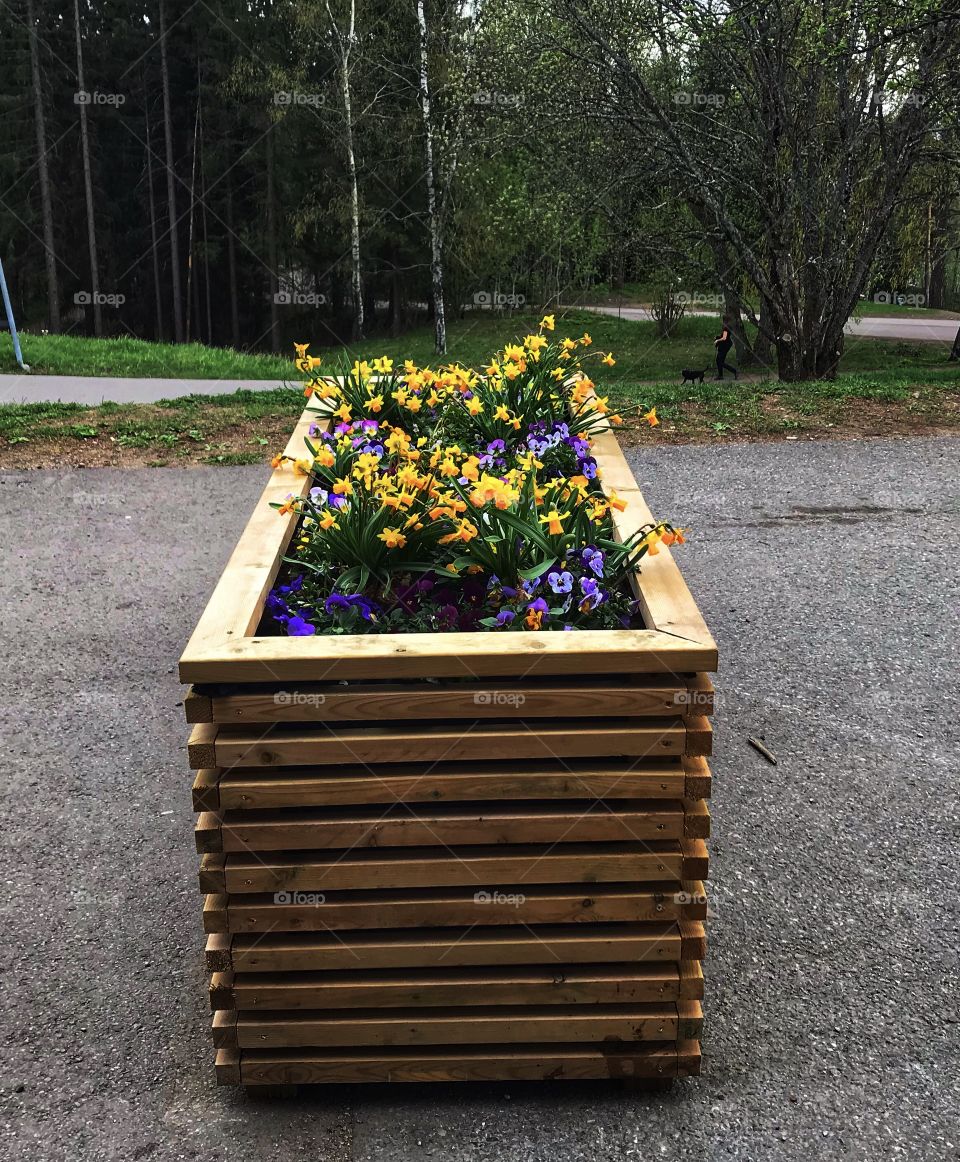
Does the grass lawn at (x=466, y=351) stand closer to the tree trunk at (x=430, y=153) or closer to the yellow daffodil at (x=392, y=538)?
the tree trunk at (x=430, y=153)

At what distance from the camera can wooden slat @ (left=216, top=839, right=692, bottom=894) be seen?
226cm

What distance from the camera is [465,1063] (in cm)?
237

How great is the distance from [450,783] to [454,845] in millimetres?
144

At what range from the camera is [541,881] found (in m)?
2.29

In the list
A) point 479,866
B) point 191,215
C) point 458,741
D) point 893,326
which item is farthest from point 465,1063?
point 191,215

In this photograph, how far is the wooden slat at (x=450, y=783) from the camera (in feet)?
7.27

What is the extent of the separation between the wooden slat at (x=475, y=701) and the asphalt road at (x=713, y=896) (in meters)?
0.93

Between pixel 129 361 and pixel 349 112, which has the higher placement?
pixel 349 112

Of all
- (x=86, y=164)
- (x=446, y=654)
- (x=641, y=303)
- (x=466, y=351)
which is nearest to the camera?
(x=446, y=654)

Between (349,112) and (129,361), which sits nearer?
(129,361)

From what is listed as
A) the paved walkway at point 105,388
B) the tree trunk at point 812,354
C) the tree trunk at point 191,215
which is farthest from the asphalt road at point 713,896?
the tree trunk at point 191,215

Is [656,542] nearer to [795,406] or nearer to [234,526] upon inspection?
[234,526]

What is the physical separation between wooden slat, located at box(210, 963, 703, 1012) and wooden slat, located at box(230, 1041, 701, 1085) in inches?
5.1

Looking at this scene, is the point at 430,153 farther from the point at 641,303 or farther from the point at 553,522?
the point at 553,522
